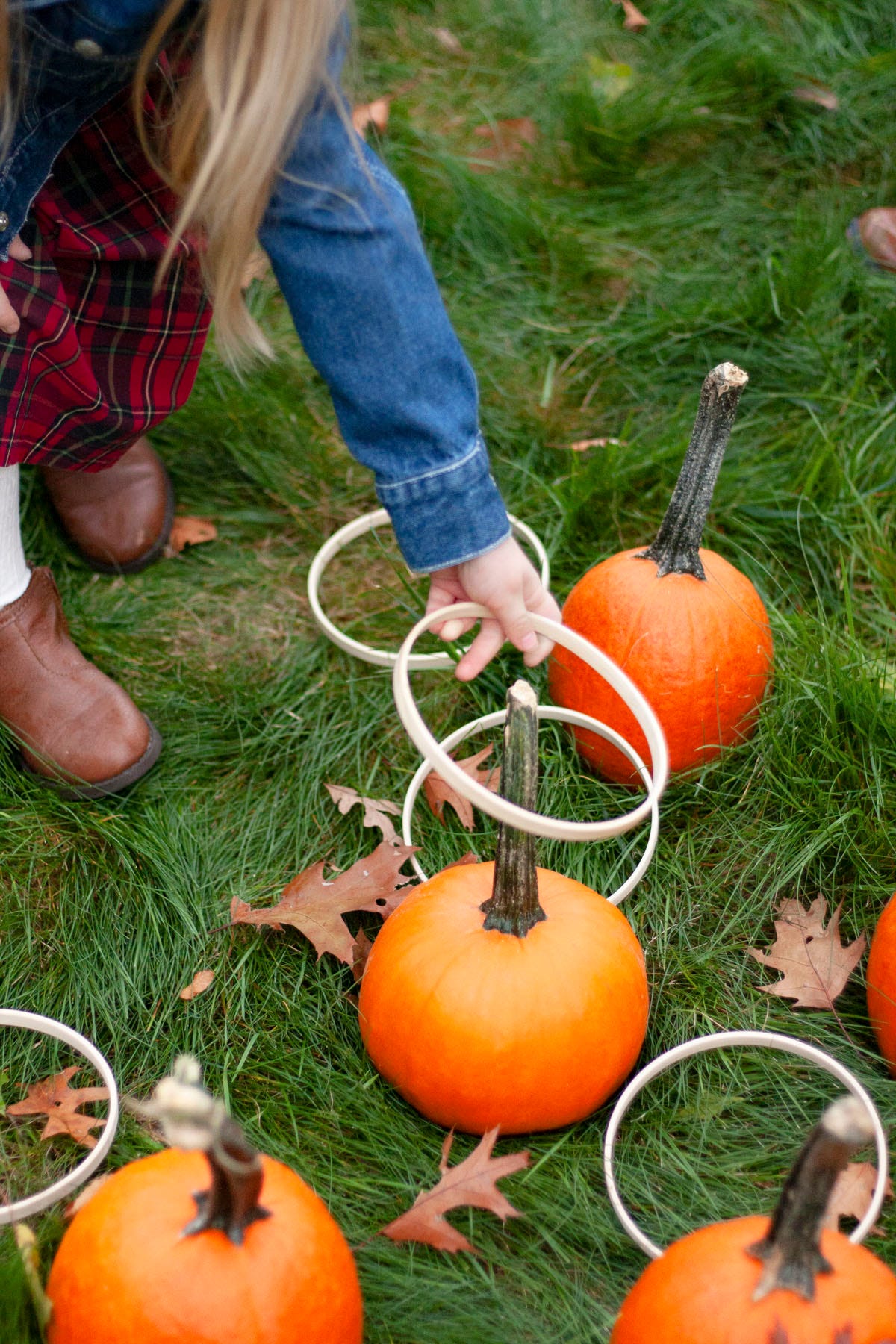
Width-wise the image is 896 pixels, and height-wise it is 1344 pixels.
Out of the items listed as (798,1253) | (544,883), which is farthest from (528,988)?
(798,1253)

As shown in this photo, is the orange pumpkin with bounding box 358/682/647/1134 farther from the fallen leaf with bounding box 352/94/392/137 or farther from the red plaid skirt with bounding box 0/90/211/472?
the fallen leaf with bounding box 352/94/392/137

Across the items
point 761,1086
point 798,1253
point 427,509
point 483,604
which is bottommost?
point 761,1086

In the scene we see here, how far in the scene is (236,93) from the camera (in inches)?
58.4

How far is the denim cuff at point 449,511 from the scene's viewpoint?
1725 mm

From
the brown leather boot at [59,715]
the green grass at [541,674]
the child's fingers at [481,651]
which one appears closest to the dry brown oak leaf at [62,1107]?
the green grass at [541,674]

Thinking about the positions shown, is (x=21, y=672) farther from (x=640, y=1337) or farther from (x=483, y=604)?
(x=640, y=1337)

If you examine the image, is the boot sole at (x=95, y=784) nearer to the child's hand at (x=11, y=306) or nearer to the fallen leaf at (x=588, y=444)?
the child's hand at (x=11, y=306)

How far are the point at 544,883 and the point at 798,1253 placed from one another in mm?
660

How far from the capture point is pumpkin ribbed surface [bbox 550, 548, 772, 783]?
1.96m

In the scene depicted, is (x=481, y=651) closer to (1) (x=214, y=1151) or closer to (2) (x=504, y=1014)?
(2) (x=504, y=1014)

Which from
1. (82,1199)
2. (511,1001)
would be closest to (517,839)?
(511,1001)

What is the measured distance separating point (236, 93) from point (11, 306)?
586 millimetres

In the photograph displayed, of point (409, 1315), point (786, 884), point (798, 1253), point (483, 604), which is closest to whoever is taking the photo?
point (798, 1253)

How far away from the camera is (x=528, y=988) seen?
60.4 inches
